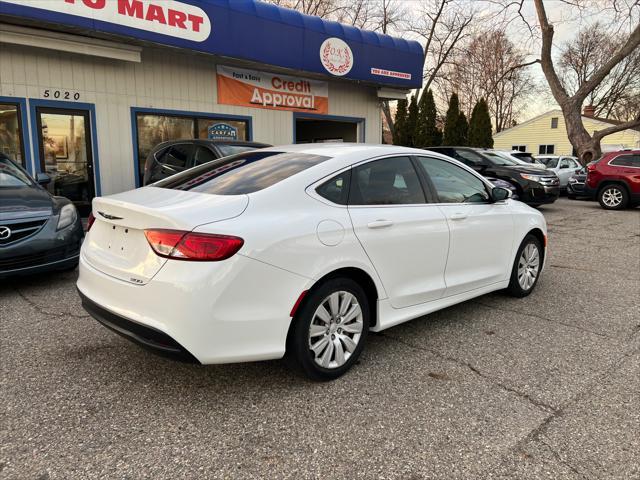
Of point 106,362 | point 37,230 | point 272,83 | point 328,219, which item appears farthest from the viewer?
point 272,83

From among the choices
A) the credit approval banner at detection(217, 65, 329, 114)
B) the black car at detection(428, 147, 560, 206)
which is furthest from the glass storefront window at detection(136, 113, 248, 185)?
the black car at detection(428, 147, 560, 206)

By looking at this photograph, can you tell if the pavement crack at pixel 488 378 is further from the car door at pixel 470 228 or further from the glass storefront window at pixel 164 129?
the glass storefront window at pixel 164 129

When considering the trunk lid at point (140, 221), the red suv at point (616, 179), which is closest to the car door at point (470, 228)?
the trunk lid at point (140, 221)

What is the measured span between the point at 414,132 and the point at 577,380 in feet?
75.7

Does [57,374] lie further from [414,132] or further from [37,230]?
[414,132]

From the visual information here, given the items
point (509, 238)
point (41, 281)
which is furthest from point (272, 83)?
point (509, 238)

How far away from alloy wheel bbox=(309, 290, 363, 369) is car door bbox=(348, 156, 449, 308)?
1.08ft

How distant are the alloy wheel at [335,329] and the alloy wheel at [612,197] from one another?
1342 cm

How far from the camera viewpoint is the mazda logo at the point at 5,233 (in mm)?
4719

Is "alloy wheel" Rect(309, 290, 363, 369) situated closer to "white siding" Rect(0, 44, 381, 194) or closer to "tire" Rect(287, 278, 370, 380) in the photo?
"tire" Rect(287, 278, 370, 380)

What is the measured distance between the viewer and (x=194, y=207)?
2.77 metres

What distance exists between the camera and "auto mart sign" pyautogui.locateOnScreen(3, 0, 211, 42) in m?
7.91

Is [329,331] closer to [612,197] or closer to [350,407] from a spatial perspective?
[350,407]

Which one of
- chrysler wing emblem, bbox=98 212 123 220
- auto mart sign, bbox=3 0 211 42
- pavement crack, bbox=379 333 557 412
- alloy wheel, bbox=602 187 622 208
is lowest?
pavement crack, bbox=379 333 557 412
